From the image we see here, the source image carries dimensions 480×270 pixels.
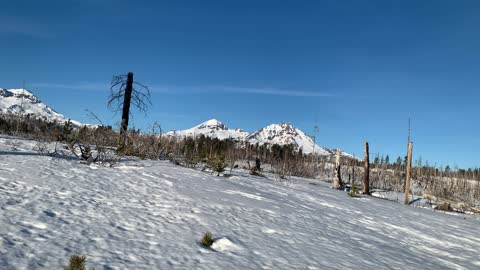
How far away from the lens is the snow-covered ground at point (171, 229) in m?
3.07

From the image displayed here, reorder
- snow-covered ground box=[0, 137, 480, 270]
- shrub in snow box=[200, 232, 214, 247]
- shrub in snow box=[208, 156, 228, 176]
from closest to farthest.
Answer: snow-covered ground box=[0, 137, 480, 270] < shrub in snow box=[200, 232, 214, 247] < shrub in snow box=[208, 156, 228, 176]

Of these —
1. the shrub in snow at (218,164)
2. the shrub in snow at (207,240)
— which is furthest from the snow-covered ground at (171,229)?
the shrub in snow at (218,164)

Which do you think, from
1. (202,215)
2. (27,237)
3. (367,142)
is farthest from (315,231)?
(367,142)

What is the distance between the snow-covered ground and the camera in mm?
3068

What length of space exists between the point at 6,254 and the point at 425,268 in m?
4.23

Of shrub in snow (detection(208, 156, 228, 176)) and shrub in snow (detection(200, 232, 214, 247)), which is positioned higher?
shrub in snow (detection(208, 156, 228, 176))

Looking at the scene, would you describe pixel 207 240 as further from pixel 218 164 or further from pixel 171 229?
pixel 218 164

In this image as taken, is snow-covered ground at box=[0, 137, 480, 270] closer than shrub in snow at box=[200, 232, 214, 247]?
Yes

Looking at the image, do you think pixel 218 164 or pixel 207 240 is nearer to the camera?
pixel 207 240

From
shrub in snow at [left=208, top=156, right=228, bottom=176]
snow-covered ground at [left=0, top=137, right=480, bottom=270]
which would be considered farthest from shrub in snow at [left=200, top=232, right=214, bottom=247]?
shrub in snow at [left=208, top=156, right=228, bottom=176]

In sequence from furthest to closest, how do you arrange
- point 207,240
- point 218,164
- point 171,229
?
point 218,164, point 171,229, point 207,240

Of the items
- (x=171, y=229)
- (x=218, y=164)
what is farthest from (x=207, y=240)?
(x=218, y=164)

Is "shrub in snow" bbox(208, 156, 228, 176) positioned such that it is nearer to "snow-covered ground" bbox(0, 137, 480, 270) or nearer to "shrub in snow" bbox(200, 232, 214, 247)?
"snow-covered ground" bbox(0, 137, 480, 270)

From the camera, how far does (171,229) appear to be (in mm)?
3893
